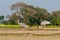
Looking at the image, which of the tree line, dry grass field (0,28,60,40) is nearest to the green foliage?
the tree line

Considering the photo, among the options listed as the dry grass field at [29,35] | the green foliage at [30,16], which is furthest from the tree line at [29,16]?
the dry grass field at [29,35]

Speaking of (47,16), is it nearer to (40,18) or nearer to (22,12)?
(40,18)

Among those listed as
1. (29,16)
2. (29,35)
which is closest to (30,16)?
(29,16)

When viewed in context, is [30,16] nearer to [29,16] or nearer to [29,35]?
[29,16]

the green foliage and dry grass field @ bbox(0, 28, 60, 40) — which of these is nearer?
dry grass field @ bbox(0, 28, 60, 40)

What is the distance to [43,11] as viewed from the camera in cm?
5141

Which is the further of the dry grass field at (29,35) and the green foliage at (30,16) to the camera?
the green foliage at (30,16)

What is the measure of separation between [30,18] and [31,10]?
10.4 feet

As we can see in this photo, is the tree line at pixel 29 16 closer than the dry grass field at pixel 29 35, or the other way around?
the dry grass field at pixel 29 35

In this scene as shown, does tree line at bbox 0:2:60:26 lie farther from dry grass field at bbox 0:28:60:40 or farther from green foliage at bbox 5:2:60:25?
dry grass field at bbox 0:28:60:40

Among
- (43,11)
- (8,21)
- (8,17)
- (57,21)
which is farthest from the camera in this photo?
(43,11)

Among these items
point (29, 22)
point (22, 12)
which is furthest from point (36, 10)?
point (29, 22)

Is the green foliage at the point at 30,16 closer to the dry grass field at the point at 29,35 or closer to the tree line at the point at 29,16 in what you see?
the tree line at the point at 29,16

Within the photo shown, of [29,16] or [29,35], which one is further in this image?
[29,16]
